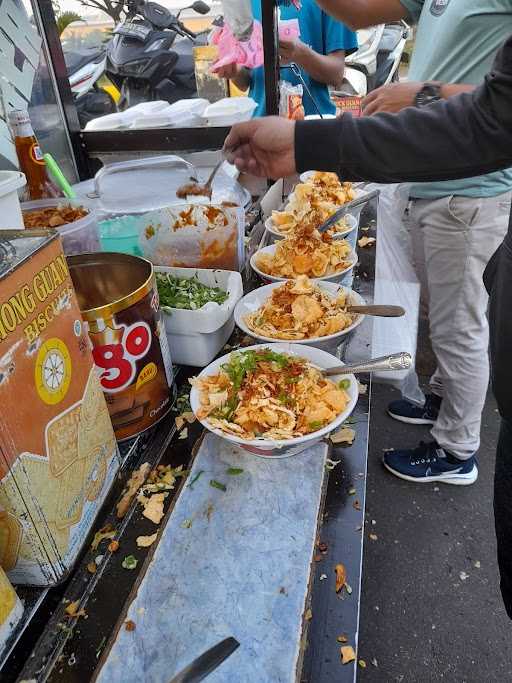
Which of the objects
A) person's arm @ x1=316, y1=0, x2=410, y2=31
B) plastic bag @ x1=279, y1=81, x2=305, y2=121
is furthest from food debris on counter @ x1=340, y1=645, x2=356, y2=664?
person's arm @ x1=316, y1=0, x2=410, y2=31

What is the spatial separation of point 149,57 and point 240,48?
8.84 feet

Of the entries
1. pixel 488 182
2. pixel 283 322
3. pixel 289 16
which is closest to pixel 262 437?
pixel 283 322

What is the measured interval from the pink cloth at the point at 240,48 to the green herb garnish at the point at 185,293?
1.58 metres

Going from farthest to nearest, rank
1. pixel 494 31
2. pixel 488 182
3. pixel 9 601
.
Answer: pixel 488 182, pixel 494 31, pixel 9 601

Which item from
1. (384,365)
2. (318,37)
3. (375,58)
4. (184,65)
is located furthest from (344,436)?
(375,58)

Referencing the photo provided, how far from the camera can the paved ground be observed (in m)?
1.58

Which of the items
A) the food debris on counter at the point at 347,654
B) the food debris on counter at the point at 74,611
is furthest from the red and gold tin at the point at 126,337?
the food debris on counter at the point at 347,654

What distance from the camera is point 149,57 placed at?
4555mm

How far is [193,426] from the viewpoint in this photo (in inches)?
41.3

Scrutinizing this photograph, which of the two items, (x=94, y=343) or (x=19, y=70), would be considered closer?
(x=94, y=343)

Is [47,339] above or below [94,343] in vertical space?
above

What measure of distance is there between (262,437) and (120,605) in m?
0.35

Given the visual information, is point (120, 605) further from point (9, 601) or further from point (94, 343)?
point (94, 343)

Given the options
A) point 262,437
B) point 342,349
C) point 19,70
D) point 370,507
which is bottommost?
point 370,507
